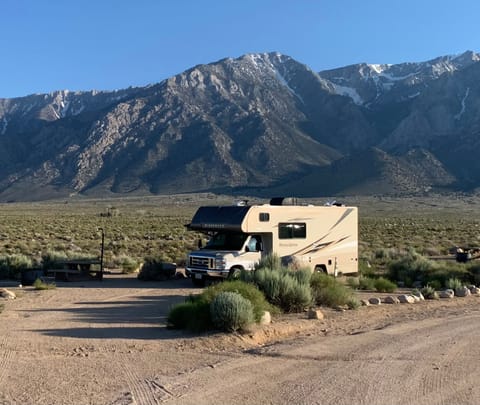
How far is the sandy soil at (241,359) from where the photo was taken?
7.43 meters

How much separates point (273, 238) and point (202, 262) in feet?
7.60

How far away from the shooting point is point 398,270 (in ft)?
69.2

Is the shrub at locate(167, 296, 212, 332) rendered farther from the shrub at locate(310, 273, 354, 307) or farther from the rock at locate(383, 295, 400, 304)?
the rock at locate(383, 295, 400, 304)

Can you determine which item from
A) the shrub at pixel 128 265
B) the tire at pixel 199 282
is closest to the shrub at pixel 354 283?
the tire at pixel 199 282

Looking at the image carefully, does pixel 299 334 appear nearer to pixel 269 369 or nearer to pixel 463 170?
pixel 269 369

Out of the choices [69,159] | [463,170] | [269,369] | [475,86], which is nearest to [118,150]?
[69,159]

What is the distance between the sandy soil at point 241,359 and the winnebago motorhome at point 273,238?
4.33 metres

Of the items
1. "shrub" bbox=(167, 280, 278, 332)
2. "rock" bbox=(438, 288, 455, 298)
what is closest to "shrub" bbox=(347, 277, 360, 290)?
"rock" bbox=(438, 288, 455, 298)

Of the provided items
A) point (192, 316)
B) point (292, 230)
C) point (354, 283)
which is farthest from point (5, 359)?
point (354, 283)

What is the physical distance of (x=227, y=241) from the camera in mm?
18688

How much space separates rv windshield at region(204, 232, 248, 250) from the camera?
18.3 meters

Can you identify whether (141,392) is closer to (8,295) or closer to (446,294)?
(8,295)

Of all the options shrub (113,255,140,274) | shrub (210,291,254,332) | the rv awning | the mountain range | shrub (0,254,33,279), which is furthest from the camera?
the mountain range

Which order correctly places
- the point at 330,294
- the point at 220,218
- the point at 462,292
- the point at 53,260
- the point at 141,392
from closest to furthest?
the point at 141,392, the point at 330,294, the point at 462,292, the point at 220,218, the point at 53,260
